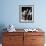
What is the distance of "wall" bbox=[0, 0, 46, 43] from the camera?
417 centimetres

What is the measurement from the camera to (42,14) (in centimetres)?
420

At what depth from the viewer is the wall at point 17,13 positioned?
13.7ft

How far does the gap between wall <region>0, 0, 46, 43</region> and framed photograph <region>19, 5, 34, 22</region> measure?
10 cm

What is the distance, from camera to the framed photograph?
418 cm

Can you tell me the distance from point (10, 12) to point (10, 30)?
2.31ft

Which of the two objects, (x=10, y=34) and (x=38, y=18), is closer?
(x=10, y=34)

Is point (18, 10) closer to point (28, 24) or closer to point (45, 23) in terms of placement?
point (28, 24)

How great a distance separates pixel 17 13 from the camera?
420cm

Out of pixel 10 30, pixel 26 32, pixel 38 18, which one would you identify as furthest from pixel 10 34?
pixel 38 18

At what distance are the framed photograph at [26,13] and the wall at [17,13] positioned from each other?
10 cm

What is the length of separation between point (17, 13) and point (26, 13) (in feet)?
0.96

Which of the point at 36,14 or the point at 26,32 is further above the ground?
the point at 36,14

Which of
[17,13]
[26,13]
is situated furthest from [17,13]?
[26,13]

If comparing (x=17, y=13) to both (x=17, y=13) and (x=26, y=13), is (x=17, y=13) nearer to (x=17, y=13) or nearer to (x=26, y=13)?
(x=17, y=13)
